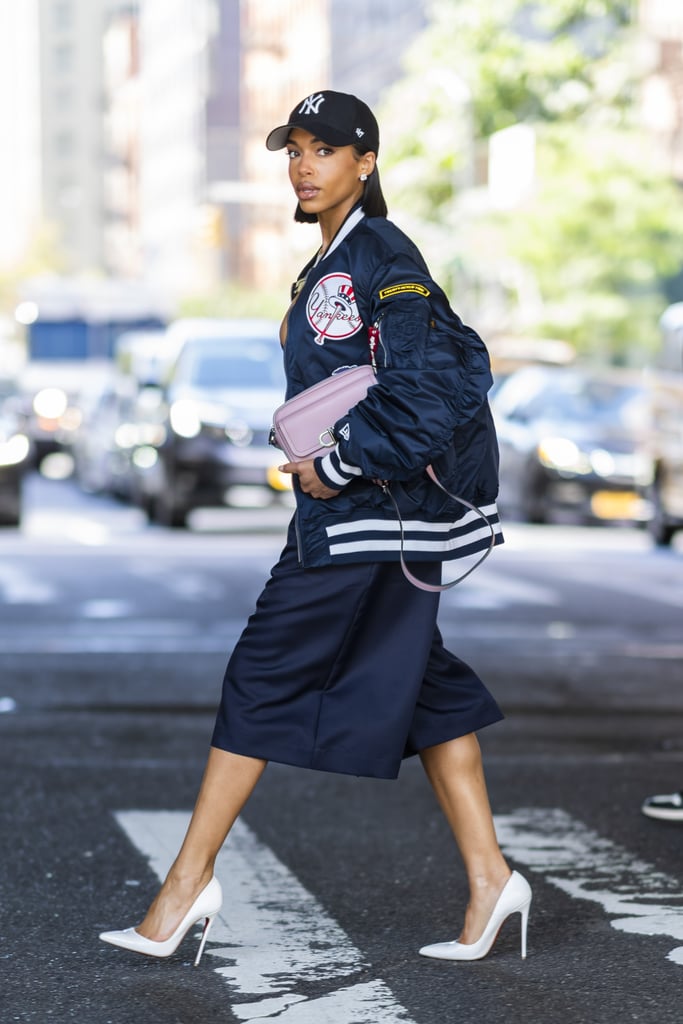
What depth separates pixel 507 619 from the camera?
1260cm

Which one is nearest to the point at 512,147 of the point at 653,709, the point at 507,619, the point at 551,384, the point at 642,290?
the point at 642,290

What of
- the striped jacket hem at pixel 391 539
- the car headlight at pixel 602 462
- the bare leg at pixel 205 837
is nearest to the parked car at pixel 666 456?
the car headlight at pixel 602 462

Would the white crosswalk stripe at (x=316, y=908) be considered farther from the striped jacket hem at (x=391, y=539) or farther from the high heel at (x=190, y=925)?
the striped jacket hem at (x=391, y=539)

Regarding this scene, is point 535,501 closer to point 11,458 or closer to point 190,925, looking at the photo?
point 11,458

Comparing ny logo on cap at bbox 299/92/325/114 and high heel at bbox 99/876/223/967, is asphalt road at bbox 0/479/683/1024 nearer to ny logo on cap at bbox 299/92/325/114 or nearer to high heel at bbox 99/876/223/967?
high heel at bbox 99/876/223/967

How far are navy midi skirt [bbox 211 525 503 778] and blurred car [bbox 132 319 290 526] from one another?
589 inches

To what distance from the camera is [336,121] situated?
467 cm

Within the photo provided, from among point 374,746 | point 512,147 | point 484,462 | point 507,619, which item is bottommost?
point 507,619

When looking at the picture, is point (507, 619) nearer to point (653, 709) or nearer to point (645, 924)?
point (653, 709)

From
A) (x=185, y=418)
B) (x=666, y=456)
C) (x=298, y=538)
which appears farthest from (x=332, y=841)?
(x=185, y=418)

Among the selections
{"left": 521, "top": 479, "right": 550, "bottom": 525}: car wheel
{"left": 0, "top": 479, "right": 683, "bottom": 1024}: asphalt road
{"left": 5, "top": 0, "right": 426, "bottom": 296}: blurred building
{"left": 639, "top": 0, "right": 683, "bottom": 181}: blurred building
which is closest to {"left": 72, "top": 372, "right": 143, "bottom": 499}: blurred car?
{"left": 521, "top": 479, "right": 550, "bottom": 525}: car wheel

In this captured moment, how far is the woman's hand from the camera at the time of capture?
14.8 feet

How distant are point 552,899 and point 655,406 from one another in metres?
13.9

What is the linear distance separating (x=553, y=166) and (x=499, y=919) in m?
34.7
